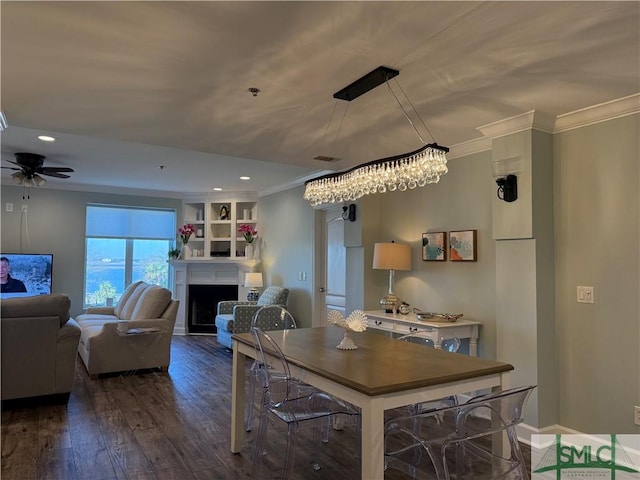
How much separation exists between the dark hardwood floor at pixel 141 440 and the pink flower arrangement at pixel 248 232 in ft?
10.6

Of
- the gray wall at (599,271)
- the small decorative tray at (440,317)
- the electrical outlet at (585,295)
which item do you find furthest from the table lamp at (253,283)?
the electrical outlet at (585,295)

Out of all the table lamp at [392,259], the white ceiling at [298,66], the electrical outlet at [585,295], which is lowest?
the electrical outlet at [585,295]

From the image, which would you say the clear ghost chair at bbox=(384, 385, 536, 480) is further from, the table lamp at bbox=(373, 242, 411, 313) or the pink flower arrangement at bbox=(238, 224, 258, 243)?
the pink flower arrangement at bbox=(238, 224, 258, 243)

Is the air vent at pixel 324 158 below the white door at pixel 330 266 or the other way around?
the other way around

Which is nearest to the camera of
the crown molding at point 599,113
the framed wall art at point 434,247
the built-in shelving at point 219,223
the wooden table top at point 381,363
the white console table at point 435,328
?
the wooden table top at point 381,363

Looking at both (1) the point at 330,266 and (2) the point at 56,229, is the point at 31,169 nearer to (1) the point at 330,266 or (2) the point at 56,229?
(2) the point at 56,229

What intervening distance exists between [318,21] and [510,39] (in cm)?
94

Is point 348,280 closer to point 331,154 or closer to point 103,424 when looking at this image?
point 331,154

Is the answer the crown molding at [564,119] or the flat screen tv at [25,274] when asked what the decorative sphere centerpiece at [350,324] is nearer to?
the crown molding at [564,119]

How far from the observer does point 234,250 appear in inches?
303

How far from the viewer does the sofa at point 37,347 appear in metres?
3.64

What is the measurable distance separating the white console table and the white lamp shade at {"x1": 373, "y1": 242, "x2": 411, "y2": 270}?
1.62ft

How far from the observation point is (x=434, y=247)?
4219 millimetres

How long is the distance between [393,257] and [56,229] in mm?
5755
